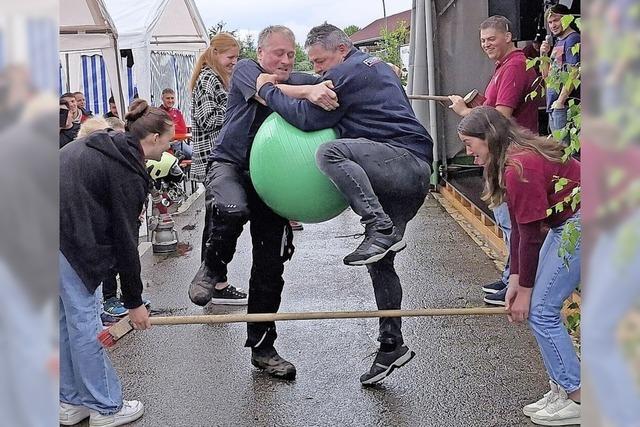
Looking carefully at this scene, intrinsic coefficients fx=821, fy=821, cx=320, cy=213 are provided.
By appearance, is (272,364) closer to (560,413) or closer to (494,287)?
(560,413)

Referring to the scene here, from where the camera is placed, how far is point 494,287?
6.72 metres

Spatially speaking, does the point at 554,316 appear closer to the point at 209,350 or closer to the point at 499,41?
the point at 209,350

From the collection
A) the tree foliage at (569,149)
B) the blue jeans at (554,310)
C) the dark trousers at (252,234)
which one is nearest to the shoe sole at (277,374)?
the dark trousers at (252,234)

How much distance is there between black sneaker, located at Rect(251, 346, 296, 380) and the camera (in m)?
4.97

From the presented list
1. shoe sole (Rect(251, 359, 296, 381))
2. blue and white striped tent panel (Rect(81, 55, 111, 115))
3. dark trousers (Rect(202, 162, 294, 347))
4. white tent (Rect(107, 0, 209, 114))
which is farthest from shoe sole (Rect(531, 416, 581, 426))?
blue and white striped tent panel (Rect(81, 55, 111, 115))

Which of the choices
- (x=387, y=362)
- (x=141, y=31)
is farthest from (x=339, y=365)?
(x=141, y=31)

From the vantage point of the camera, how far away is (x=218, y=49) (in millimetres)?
6102

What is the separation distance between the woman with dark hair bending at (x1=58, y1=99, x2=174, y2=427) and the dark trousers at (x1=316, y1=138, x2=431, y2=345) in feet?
2.83

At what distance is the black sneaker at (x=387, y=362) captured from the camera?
4625 millimetres

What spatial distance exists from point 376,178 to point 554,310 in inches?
42.1

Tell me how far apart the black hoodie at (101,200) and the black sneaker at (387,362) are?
1550 mm

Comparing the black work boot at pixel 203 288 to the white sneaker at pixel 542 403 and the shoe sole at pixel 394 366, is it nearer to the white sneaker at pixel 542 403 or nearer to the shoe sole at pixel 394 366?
the shoe sole at pixel 394 366
